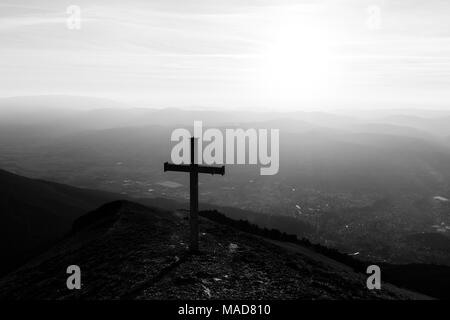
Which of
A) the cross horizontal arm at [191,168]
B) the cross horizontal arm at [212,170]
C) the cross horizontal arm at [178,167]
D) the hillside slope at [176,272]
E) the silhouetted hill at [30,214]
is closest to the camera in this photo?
the hillside slope at [176,272]

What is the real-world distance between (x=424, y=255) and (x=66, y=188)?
98208 millimetres

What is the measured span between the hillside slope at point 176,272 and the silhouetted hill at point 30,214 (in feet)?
73.1

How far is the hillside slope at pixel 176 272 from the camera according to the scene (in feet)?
48.0

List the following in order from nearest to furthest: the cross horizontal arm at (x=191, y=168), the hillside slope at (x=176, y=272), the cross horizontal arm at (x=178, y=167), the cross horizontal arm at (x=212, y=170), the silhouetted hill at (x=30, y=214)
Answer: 1. the hillside slope at (x=176, y=272)
2. the cross horizontal arm at (x=212, y=170)
3. the cross horizontal arm at (x=191, y=168)
4. the cross horizontal arm at (x=178, y=167)
5. the silhouetted hill at (x=30, y=214)

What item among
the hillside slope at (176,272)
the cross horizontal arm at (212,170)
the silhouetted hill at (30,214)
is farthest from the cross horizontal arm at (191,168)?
the silhouetted hill at (30,214)

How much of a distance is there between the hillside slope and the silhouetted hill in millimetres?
22295

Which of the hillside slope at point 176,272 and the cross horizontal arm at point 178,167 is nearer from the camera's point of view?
the hillside slope at point 176,272

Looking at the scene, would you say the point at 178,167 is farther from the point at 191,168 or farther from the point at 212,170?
the point at 212,170

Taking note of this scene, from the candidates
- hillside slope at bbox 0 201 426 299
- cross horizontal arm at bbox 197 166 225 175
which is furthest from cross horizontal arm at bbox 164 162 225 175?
hillside slope at bbox 0 201 426 299

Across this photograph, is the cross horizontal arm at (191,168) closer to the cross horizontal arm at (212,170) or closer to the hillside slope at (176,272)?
the cross horizontal arm at (212,170)

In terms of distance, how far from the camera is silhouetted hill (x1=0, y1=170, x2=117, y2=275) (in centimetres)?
5054
